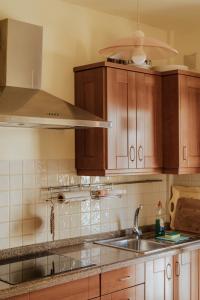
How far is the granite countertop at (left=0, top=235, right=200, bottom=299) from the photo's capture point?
7.80 feet

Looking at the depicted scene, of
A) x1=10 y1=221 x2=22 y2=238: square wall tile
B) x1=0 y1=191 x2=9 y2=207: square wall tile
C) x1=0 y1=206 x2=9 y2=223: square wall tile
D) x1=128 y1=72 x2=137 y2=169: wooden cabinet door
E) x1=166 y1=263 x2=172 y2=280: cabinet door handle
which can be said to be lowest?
x1=166 y1=263 x2=172 y2=280: cabinet door handle

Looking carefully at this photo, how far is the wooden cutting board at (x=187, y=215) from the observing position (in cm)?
379

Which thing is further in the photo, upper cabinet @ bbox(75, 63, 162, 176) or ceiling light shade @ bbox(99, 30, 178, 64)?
upper cabinet @ bbox(75, 63, 162, 176)

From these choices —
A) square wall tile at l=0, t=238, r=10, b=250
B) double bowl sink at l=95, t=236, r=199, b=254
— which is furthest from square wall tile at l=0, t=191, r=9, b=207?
double bowl sink at l=95, t=236, r=199, b=254

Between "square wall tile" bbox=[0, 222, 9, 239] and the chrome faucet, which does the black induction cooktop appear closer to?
"square wall tile" bbox=[0, 222, 9, 239]

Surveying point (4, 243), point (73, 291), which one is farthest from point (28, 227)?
point (73, 291)

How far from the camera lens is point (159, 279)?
314 cm

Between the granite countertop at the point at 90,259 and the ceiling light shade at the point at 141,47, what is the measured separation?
126 centimetres

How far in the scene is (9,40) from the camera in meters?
2.80

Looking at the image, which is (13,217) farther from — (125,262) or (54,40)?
(54,40)

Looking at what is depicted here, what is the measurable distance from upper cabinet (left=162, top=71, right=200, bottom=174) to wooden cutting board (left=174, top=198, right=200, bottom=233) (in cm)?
35

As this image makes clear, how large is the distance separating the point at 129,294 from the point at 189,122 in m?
1.43

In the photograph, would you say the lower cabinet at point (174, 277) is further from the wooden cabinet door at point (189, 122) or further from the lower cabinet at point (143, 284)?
the wooden cabinet door at point (189, 122)

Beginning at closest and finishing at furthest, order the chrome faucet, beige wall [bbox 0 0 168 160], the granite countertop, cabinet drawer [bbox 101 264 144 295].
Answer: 1. the granite countertop
2. cabinet drawer [bbox 101 264 144 295]
3. beige wall [bbox 0 0 168 160]
4. the chrome faucet
